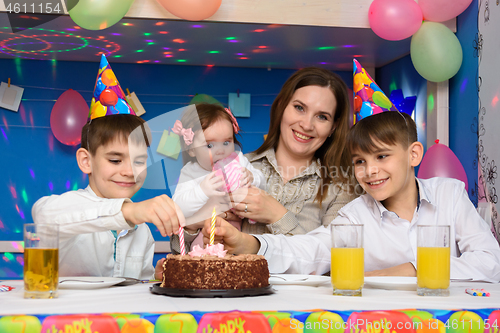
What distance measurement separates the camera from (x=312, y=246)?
1.31 m

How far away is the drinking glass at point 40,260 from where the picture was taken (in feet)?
2.59

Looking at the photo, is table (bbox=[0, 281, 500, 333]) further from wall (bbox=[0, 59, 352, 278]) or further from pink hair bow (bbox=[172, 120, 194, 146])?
wall (bbox=[0, 59, 352, 278])

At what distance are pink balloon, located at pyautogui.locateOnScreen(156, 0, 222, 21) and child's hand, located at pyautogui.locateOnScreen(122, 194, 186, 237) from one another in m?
1.35

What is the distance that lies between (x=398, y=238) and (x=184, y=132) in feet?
2.49

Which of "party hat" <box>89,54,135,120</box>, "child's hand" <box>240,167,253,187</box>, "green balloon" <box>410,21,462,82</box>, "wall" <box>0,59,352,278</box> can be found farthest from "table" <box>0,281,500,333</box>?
"wall" <box>0,59,352,278</box>

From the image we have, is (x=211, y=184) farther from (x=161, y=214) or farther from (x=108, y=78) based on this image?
(x=108, y=78)

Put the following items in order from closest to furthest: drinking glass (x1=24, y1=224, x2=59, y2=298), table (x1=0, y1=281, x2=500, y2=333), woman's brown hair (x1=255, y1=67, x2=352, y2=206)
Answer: table (x1=0, y1=281, x2=500, y2=333)
drinking glass (x1=24, y1=224, x2=59, y2=298)
woman's brown hair (x1=255, y1=67, x2=352, y2=206)

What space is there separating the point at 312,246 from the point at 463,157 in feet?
4.64

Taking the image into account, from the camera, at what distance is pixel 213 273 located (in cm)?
83

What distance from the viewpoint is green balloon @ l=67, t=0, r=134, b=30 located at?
2020 mm

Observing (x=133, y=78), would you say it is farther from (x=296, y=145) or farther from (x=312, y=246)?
(x=312, y=246)

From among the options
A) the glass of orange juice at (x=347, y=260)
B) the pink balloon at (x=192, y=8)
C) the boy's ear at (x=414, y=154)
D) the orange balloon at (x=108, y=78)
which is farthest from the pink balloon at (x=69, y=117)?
the glass of orange juice at (x=347, y=260)

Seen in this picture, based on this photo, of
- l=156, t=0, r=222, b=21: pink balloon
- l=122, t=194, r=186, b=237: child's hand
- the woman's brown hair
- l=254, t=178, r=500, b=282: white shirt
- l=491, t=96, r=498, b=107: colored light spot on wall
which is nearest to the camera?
l=122, t=194, r=186, b=237: child's hand

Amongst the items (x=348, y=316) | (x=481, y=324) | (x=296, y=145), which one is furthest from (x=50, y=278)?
(x=296, y=145)
